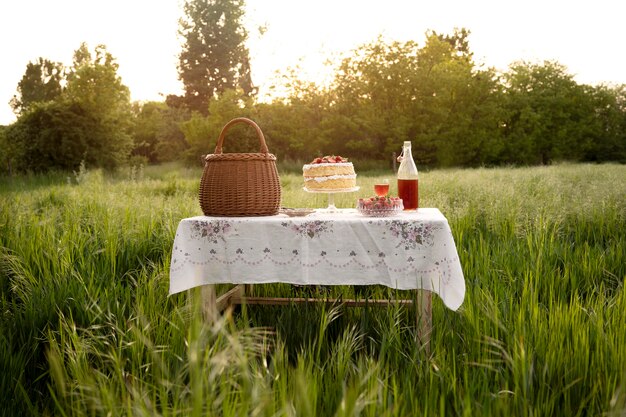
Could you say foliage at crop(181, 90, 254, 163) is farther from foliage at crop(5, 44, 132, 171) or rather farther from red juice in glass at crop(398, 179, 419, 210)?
red juice in glass at crop(398, 179, 419, 210)

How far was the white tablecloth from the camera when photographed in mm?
2998

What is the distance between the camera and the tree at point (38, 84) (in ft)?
122

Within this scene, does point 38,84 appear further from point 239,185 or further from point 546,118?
point 239,185

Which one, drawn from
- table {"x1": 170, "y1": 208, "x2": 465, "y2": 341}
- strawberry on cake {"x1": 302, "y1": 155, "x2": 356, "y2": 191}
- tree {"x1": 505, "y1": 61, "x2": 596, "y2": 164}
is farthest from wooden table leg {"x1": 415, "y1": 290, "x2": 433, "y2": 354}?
tree {"x1": 505, "y1": 61, "x2": 596, "y2": 164}

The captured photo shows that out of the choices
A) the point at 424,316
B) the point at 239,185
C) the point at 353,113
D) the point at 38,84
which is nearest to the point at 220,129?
the point at 353,113

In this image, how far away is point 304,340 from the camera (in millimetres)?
2748

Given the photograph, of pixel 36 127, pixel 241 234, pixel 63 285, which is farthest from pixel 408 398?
pixel 36 127

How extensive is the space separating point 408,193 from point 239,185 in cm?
105

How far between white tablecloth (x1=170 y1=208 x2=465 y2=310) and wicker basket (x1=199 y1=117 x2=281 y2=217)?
0.41 ft

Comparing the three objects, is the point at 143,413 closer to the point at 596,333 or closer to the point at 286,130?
the point at 596,333

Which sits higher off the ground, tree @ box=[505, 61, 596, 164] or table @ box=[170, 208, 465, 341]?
tree @ box=[505, 61, 596, 164]

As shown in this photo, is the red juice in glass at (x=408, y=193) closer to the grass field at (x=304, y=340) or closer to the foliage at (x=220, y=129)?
the grass field at (x=304, y=340)

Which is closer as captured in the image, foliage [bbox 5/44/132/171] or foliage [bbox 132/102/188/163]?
foliage [bbox 5/44/132/171]

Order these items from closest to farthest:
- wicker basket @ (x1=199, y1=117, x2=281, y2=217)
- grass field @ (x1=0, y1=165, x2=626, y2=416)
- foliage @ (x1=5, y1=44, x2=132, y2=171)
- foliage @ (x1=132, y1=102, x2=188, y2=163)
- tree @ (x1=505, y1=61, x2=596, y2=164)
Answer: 1. grass field @ (x1=0, y1=165, x2=626, y2=416)
2. wicker basket @ (x1=199, y1=117, x2=281, y2=217)
3. foliage @ (x1=5, y1=44, x2=132, y2=171)
4. tree @ (x1=505, y1=61, x2=596, y2=164)
5. foliage @ (x1=132, y1=102, x2=188, y2=163)
